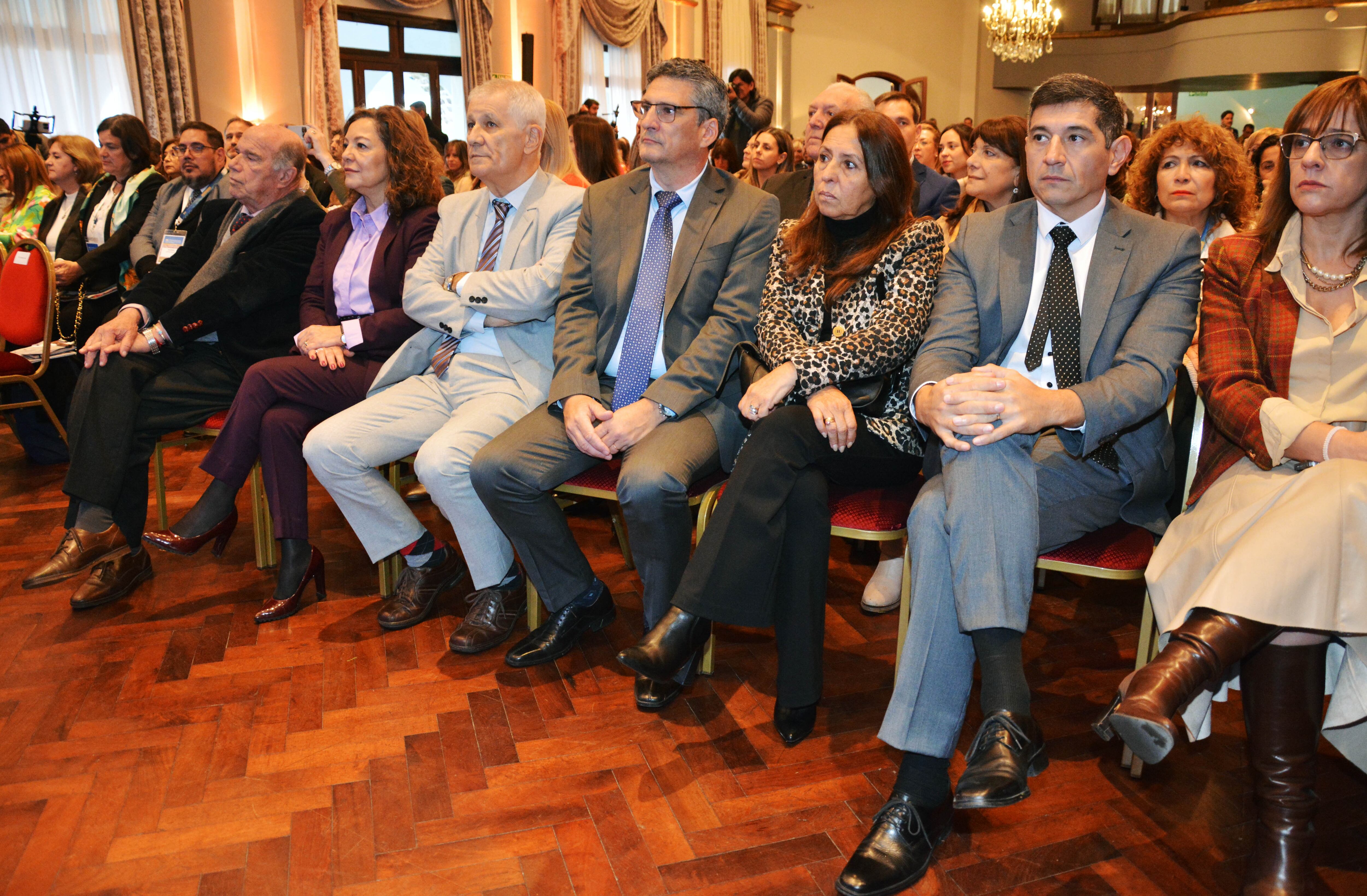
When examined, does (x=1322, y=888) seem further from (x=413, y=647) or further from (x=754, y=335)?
(x=413, y=647)

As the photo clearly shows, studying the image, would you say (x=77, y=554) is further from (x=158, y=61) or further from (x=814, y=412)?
(x=158, y=61)

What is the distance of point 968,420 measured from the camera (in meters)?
1.77

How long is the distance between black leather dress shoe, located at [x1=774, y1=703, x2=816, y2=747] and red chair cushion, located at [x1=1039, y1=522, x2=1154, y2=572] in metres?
0.62

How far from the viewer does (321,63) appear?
32.6 ft

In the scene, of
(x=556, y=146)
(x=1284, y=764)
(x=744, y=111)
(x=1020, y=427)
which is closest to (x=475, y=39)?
(x=744, y=111)

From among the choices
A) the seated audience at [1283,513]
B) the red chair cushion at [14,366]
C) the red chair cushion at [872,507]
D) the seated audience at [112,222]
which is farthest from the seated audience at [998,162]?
the seated audience at [112,222]

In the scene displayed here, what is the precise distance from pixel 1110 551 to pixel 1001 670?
0.48 metres

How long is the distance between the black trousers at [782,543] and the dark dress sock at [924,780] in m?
0.37

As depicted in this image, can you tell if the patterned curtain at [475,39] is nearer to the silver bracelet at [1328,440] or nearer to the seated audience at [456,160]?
the seated audience at [456,160]

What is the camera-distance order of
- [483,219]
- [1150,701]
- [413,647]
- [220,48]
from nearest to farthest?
[1150,701]
[413,647]
[483,219]
[220,48]

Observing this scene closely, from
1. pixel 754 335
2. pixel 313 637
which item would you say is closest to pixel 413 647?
pixel 313 637

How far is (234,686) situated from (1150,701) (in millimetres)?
2079

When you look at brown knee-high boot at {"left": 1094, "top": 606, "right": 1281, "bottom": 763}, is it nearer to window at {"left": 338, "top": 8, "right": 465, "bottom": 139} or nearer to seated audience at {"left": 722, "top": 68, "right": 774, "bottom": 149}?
seated audience at {"left": 722, "top": 68, "right": 774, "bottom": 149}

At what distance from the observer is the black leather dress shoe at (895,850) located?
1627mm
